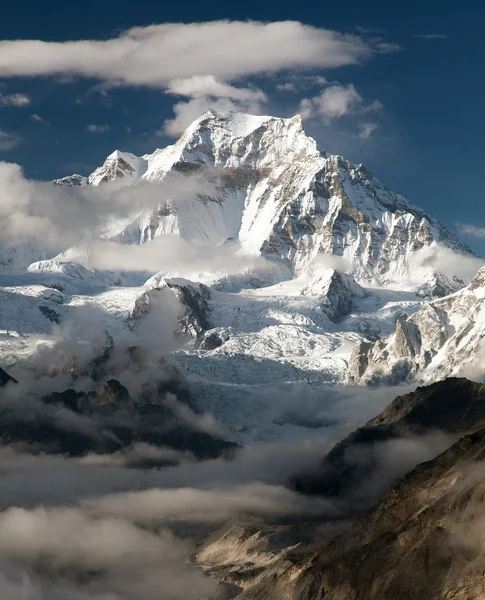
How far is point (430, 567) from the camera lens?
640 feet

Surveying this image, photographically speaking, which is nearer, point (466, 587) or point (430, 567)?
point (466, 587)

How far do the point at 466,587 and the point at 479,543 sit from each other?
8864mm

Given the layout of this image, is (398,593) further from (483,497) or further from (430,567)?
(483,497)

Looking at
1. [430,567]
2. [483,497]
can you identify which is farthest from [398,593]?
[483,497]

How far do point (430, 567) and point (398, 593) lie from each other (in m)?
6.50

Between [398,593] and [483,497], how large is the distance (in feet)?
60.9

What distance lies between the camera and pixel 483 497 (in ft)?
655

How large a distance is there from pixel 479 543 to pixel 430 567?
9615 mm

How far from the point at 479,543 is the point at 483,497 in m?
12.0

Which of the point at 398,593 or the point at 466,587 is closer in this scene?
the point at 466,587

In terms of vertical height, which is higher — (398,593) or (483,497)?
(483,497)

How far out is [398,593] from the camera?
197500 millimetres

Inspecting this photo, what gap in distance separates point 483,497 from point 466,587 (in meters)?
20.8

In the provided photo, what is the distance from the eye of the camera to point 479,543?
189m
